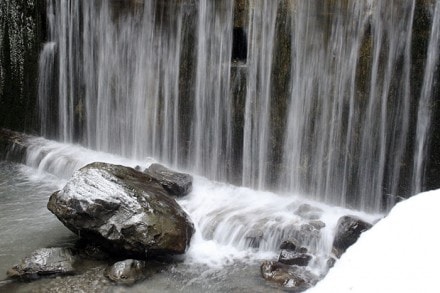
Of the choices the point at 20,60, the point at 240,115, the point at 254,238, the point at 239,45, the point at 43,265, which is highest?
the point at 239,45

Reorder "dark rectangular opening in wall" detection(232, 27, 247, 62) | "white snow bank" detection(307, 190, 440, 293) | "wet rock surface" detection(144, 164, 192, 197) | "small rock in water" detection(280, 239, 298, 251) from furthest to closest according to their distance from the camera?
1. "dark rectangular opening in wall" detection(232, 27, 247, 62)
2. "wet rock surface" detection(144, 164, 192, 197)
3. "small rock in water" detection(280, 239, 298, 251)
4. "white snow bank" detection(307, 190, 440, 293)

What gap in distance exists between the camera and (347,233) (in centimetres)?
721

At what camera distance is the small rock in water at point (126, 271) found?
694cm

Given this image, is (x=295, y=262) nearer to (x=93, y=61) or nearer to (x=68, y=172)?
(x=68, y=172)

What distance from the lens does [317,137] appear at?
8750 millimetres

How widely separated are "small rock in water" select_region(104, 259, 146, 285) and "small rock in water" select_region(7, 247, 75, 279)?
59 centimetres

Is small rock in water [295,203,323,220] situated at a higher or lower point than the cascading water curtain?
lower

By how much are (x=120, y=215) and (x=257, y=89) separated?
11.7ft

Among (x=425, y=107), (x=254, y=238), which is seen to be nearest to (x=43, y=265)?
(x=254, y=238)

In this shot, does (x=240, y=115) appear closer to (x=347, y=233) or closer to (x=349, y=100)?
(x=349, y=100)

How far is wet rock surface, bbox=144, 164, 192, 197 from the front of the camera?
9.27m

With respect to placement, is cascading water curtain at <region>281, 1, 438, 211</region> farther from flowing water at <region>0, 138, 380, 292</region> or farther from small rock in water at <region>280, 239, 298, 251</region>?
small rock in water at <region>280, 239, 298, 251</region>

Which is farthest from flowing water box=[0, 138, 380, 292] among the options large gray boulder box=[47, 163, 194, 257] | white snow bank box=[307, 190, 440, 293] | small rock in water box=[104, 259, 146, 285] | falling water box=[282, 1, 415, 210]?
white snow bank box=[307, 190, 440, 293]

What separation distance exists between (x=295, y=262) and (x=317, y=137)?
7.99ft
